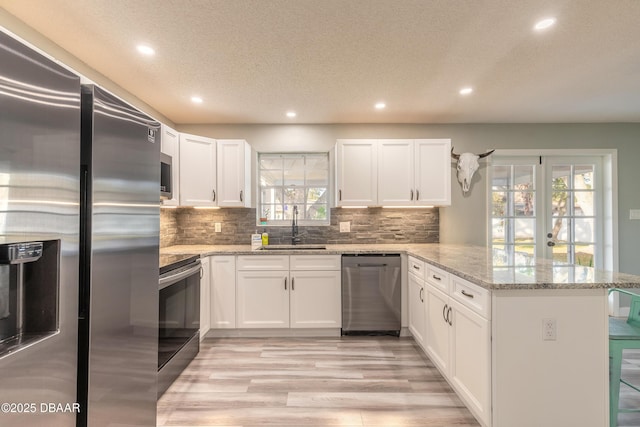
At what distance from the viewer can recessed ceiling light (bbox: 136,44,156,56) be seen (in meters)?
2.04

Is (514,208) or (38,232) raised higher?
(514,208)

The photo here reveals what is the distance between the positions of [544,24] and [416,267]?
6.52 ft

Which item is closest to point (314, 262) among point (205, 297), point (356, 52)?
point (205, 297)

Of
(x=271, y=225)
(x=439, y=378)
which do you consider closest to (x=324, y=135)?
(x=271, y=225)

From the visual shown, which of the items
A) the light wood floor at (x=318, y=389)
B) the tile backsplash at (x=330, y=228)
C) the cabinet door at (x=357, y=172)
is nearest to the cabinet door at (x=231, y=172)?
the tile backsplash at (x=330, y=228)

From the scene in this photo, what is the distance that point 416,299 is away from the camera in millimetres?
2766

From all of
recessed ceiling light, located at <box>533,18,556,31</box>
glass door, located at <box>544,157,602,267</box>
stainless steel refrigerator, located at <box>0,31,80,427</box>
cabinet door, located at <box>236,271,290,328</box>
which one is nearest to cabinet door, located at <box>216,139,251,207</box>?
cabinet door, located at <box>236,271,290,328</box>

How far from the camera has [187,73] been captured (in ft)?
7.95

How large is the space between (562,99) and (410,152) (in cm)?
155

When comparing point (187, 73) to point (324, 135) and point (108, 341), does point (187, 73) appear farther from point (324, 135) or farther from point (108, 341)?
point (108, 341)

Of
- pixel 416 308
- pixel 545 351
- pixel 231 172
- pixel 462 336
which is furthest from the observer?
pixel 231 172

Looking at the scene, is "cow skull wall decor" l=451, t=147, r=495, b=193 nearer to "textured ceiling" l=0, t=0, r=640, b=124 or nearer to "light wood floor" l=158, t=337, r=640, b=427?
"textured ceiling" l=0, t=0, r=640, b=124

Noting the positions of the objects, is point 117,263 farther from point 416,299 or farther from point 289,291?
point 416,299

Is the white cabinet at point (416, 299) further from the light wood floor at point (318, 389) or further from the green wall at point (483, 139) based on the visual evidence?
the green wall at point (483, 139)
